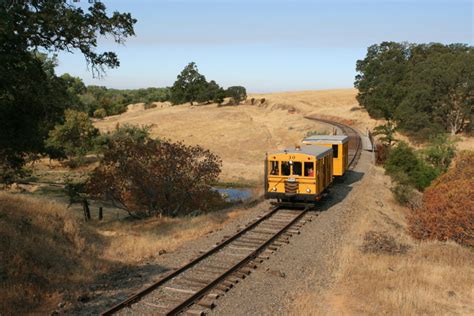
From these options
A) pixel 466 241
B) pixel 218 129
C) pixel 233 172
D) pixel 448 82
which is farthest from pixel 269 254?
pixel 218 129

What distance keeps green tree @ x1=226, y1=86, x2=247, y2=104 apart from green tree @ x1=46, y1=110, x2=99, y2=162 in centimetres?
5687

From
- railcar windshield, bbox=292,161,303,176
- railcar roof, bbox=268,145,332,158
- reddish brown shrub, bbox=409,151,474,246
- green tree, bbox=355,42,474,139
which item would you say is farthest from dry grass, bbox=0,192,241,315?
green tree, bbox=355,42,474,139

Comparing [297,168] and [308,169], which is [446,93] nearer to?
[308,169]

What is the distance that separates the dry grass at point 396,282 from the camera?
10609 millimetres

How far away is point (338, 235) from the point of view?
1684cm

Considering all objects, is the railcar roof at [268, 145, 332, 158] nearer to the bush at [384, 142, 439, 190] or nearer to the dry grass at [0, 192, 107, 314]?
the dry grass at [0, 192, 107, 314]

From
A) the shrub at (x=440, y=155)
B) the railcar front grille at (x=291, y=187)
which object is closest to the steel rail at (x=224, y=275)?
the railcar front grille at (x=291, y=187)

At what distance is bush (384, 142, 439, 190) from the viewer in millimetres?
32812

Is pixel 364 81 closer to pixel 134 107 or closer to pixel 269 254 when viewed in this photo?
pixel 134 107

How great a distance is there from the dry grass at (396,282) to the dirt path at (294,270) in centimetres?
32

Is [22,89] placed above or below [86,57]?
below

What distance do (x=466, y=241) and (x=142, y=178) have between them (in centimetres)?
1576

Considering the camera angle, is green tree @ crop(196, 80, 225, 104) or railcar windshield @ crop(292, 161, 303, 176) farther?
green tree @ crop(196, 80, 225, 104)

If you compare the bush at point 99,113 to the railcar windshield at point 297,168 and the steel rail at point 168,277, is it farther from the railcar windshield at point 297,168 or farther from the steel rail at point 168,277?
the steel rail at point 168,277
